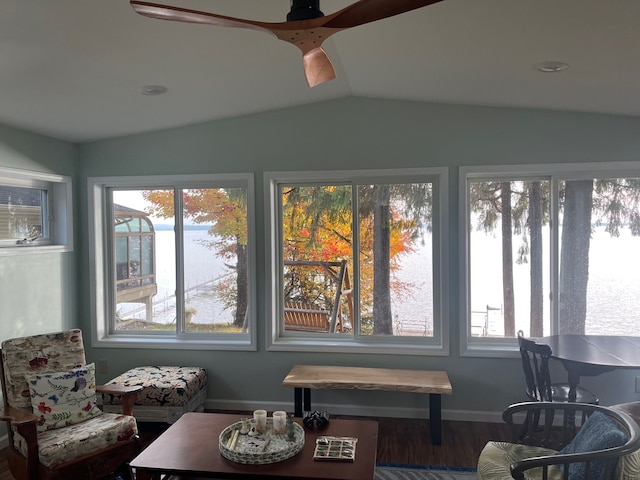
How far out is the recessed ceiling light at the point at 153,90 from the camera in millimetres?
3111

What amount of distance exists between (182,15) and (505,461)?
2.37m

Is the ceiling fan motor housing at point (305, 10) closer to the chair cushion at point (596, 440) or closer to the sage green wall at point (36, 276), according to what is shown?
the chair cushion at point (596, 440)

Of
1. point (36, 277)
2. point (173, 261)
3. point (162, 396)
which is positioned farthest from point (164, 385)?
point (36, 277)

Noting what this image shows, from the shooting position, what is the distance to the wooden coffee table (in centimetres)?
229

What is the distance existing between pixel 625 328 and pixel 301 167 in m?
2.87

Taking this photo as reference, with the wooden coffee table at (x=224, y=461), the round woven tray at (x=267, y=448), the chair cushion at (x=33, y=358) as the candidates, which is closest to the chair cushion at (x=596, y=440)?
the wooden coffee table at (x=224, y=461)

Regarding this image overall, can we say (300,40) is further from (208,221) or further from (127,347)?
(127,347)

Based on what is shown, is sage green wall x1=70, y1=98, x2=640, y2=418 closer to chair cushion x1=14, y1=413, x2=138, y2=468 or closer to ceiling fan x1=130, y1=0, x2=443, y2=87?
chair cushion x1=14, y1=413, x2=138, y2=468

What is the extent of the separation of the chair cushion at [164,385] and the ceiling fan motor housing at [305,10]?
115 inches

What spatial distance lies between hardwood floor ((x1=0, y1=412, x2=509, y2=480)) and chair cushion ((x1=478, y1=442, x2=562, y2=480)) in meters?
0.86

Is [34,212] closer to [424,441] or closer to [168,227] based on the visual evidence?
[168,227]

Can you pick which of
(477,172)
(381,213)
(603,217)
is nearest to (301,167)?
(381,213)

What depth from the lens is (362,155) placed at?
155 inches

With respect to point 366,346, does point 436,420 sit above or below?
below
